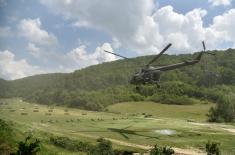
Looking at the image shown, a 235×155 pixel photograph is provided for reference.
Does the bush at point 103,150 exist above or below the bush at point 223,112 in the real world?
below

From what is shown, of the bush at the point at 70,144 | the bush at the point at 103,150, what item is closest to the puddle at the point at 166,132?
the bush at the point at 103,150

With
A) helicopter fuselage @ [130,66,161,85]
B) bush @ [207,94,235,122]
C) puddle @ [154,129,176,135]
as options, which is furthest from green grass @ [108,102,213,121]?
helicopter fuselage @ [130,66,161,85]

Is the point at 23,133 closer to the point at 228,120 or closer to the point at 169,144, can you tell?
the point at 169,144

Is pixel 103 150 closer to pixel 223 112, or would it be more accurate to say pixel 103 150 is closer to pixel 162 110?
pixel 223 112

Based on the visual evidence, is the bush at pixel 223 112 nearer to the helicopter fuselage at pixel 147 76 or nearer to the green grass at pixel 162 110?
the green grass at pixel 162 110

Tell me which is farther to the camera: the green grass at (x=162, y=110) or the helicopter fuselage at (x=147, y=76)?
the green grass at (x=162, y=110)

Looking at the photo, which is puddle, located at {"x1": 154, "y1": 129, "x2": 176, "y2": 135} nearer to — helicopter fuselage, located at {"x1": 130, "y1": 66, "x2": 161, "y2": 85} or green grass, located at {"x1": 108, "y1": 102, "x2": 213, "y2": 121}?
helicopter fuselage, located at {"x1": 130, "y1": 66, "x2": 161, "y2": 85}

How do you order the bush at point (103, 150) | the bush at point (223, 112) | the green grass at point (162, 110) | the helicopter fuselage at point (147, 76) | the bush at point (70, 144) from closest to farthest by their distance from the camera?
1. the bush at point (103, 150)
2. the bush at point (70, 144)
3. the helicopter fuselage at point (147, 76)
4. the bush at point (223, 112)
5. the green grass at point (162, 110)

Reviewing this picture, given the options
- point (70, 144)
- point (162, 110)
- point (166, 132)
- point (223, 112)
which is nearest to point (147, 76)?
point (166, 132)

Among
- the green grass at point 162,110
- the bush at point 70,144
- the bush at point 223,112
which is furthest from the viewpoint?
the green grass at point 162,110

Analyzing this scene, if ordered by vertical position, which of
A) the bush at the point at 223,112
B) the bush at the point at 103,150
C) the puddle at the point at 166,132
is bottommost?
the bush at the point at 103,150

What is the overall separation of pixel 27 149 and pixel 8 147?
906cm

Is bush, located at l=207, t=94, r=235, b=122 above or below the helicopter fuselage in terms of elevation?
below

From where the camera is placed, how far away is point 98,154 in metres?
50.6
